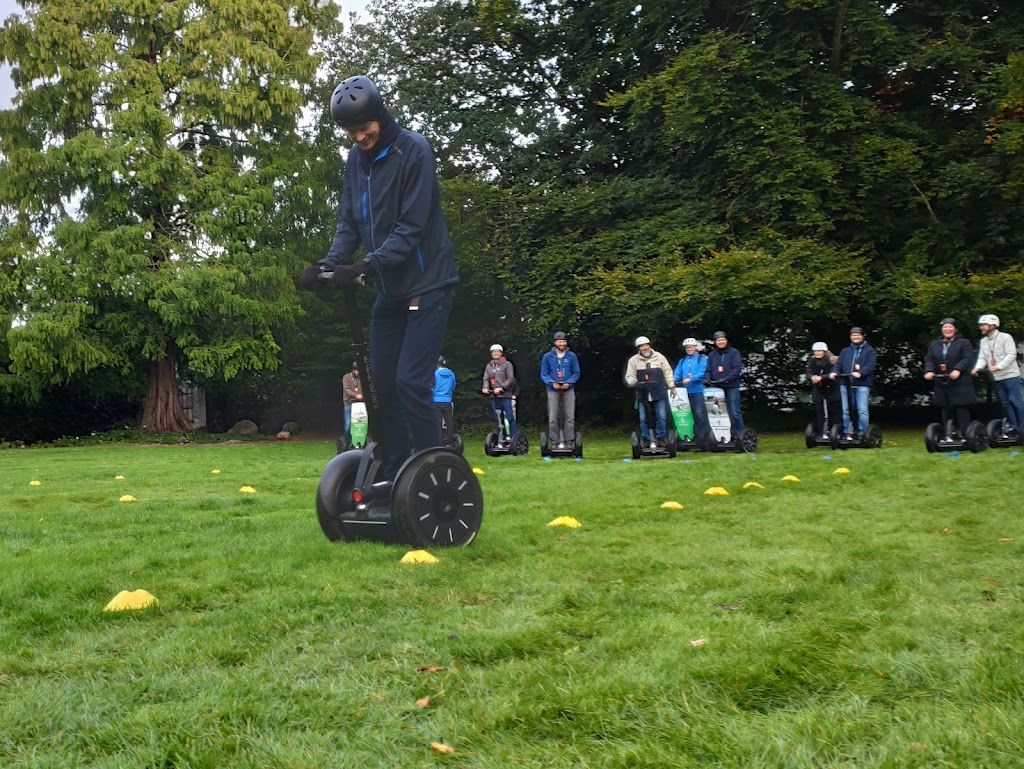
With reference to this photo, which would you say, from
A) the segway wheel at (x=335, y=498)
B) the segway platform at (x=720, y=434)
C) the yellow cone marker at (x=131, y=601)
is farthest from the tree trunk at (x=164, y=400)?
the yellow cone marker at (x=131, y=601)

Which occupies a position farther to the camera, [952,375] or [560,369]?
[560,369]

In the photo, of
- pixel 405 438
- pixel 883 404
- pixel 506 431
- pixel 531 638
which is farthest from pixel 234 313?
pixel 531 638

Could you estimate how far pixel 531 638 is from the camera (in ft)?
12.3

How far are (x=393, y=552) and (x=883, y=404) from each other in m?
24.4

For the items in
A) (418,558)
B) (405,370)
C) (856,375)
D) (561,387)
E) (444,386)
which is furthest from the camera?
(444,386)

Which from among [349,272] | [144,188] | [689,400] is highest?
[144,188]

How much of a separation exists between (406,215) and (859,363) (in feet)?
37.7

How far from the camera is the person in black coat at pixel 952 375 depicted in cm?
1427

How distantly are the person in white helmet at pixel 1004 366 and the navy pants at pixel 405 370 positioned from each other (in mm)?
10590

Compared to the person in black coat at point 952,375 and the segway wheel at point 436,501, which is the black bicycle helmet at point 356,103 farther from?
the person in black coat at point 952,375

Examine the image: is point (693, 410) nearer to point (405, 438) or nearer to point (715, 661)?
point (405, 438)

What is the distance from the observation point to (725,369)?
1633cm

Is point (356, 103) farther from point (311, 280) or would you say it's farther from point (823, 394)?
point (823, 394)

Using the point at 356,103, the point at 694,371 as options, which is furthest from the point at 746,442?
the point at 356,103
